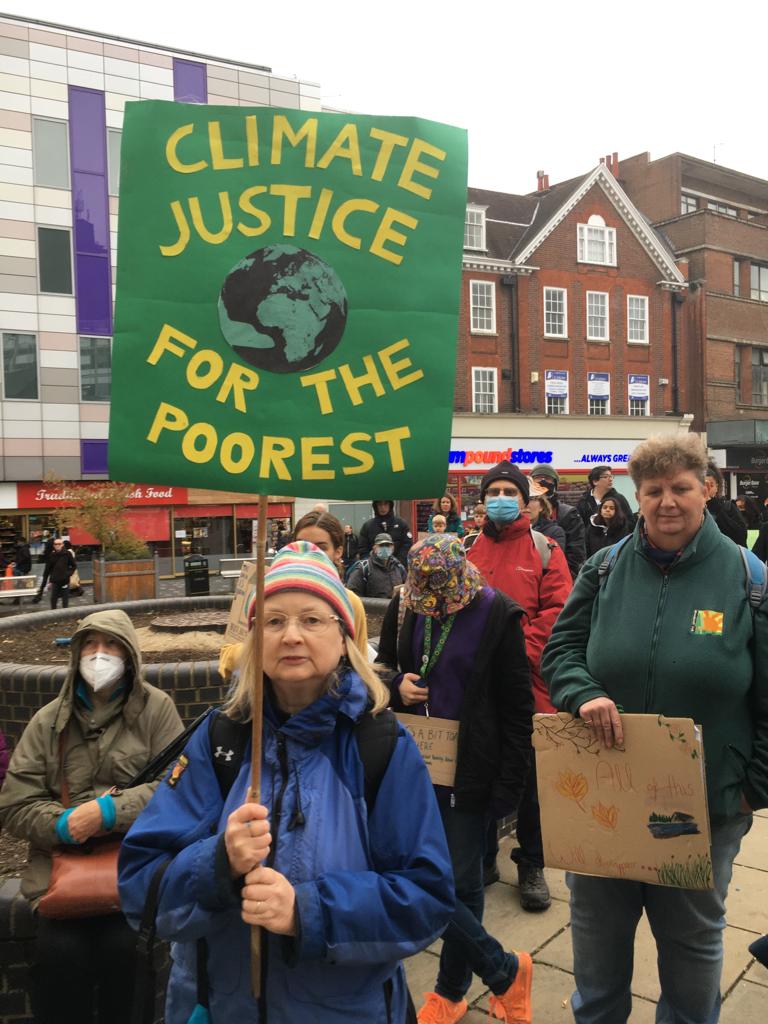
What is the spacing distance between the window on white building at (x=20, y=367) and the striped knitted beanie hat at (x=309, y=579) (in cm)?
2628

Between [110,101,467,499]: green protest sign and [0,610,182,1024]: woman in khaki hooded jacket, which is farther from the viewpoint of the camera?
[0,610,182,1024]: woman in khaki hooded jacket

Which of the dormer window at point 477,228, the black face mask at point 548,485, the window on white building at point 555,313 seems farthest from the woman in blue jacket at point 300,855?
the window on white building at point 555,313

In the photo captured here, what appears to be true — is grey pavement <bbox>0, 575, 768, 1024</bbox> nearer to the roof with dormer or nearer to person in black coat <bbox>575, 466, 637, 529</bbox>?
person in black coat <bbox>575, 466, 637, 529</bbox>

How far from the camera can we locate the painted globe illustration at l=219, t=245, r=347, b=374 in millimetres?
1974

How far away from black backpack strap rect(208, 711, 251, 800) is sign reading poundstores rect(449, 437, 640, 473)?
94.3 ft

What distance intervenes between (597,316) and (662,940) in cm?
3356

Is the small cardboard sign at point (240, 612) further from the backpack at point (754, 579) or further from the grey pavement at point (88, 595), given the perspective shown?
the grey pavement at point (88, 595)

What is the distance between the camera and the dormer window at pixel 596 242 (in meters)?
33.7

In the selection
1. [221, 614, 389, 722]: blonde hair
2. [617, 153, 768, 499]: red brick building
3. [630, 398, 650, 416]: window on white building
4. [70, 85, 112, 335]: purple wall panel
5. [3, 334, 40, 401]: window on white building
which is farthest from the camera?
[617, 153, 768, 499]: red brick building

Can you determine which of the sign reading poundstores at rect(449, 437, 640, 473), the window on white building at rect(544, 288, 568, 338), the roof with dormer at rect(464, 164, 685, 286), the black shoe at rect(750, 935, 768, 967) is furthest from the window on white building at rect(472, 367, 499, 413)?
the black shoe at rect(750, 935, 768, 967)

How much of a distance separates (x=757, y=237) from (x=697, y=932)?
41.2 m

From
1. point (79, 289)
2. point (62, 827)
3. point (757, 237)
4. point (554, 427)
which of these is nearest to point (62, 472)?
point (79, 289)

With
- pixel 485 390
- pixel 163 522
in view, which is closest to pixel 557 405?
pixel 485 390

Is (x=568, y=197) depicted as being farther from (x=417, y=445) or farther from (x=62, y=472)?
(x=417, y=445)
